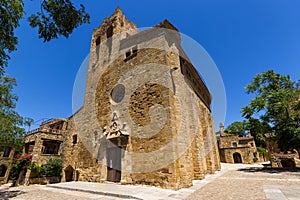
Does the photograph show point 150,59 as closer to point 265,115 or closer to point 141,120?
point 141,120

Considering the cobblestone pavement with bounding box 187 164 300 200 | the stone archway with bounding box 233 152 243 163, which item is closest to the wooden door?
the cobblestone pavement with bounding box 187 164 300 200

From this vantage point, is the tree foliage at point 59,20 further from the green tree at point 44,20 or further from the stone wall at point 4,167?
the stone wall at point 4,167

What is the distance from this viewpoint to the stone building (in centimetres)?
2388

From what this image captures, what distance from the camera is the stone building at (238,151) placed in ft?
78.3

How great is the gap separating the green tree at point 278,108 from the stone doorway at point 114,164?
12990 millimetres

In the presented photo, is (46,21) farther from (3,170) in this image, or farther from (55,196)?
(3,170)

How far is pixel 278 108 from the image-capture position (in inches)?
504

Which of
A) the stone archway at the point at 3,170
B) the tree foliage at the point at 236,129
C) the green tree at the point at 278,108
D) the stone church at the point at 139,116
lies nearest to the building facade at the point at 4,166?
the stone archway at the point at 3,170

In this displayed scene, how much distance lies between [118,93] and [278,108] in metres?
13.4

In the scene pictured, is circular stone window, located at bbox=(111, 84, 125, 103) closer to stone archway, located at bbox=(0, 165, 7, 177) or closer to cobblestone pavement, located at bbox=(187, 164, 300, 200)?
cobblestone pavement, located at bbox=(187, 164, 300, 200)

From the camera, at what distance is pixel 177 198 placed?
501 centimetres

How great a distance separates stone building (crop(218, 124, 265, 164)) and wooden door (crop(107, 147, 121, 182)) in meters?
22.9

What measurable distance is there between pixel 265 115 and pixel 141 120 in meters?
12.9

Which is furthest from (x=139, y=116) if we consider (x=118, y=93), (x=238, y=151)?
(x=238, y=151)
